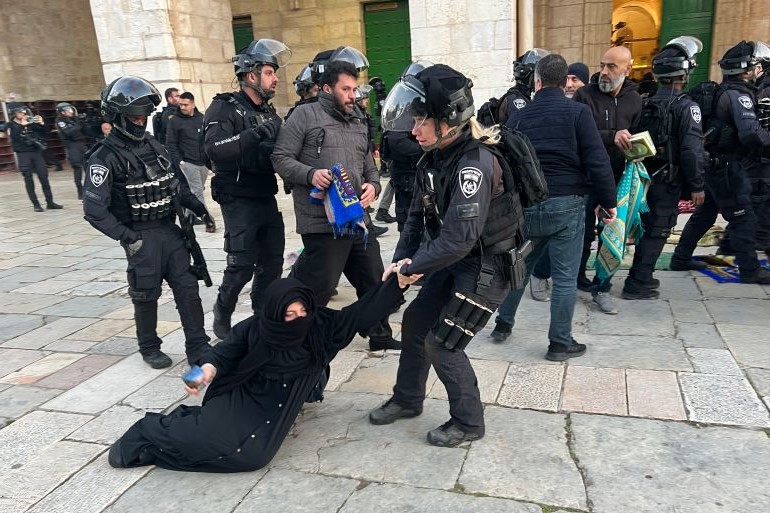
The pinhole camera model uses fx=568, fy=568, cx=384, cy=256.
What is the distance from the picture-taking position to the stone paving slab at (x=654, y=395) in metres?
3.19

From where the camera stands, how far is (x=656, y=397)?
3348 millimetres

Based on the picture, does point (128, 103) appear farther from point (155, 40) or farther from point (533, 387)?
point (155, 40)

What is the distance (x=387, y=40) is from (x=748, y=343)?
1149 centimetres

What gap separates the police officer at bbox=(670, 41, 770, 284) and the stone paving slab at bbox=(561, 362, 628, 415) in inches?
95.4

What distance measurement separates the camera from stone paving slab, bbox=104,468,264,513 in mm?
2682

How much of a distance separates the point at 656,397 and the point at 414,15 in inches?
271

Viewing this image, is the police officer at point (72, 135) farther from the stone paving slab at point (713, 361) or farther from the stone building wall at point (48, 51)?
the stone paving slab at point (713, 361)

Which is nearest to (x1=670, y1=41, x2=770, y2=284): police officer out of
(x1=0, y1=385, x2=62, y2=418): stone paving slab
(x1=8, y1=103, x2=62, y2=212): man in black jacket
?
(x1=0, y1=385, x2=62, y2=418): stone paving slab

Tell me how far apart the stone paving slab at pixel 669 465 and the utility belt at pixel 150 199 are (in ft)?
9.93

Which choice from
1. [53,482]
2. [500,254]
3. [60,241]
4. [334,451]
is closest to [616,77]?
[500,254]

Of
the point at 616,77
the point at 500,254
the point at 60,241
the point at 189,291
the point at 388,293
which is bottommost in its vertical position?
the point at 60,241

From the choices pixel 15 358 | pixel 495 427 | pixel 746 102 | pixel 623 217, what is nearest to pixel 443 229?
pixel 495 427

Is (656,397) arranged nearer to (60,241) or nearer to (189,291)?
(189,291)

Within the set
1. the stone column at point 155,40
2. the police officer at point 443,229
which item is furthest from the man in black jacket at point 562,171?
the stone column at point 155,40
